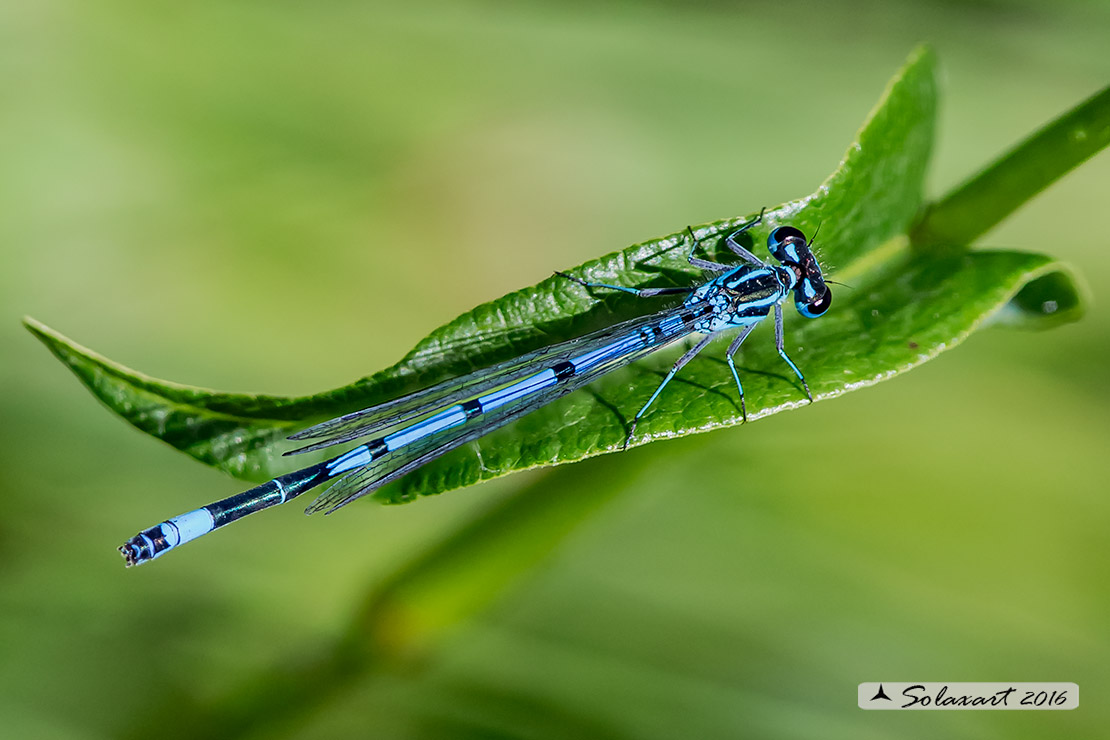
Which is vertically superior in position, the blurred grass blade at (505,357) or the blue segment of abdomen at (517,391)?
the blurred grass blade at (505,357)

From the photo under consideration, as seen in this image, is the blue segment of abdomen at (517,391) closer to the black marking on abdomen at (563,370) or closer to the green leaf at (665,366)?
the black marking on abdomen at (563,370)

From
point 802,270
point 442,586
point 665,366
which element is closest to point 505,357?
point 665,366

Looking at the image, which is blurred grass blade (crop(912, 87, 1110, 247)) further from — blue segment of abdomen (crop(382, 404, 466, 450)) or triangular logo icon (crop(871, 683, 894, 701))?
triangular logo icon (crop(871, 683, 894, 701))

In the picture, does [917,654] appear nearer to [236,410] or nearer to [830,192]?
[830,192]

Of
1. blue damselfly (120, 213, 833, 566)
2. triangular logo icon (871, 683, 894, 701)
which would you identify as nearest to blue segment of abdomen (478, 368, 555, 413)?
blue damselfly (120, 213, 833, 566)

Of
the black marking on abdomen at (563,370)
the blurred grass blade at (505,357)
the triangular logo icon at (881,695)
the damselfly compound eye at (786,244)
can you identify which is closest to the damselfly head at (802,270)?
the damselfly compound eye at (786,244)

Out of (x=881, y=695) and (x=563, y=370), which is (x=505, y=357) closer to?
(x=563, y=370)

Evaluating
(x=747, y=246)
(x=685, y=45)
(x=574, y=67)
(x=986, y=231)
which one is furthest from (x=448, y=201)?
(x=986, y=231)
